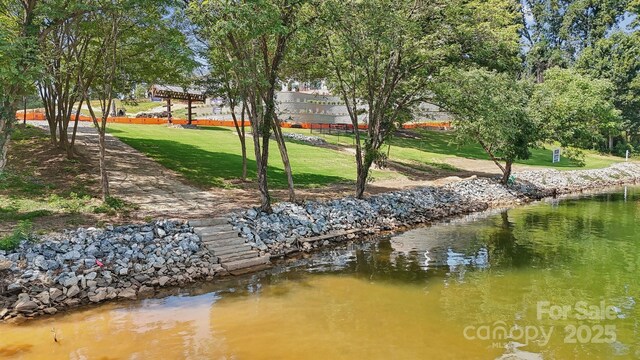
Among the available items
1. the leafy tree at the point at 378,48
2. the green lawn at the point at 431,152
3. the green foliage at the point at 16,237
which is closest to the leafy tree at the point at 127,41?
the green foliage at the point at 16,237

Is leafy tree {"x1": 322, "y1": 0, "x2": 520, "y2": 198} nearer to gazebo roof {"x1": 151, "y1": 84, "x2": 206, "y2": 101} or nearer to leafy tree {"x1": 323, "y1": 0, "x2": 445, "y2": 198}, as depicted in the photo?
leafy tree {"x1": 323, "y1": 0, "x2": 445, "y2": 198}

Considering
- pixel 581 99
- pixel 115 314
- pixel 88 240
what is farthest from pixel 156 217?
pixel 581 99

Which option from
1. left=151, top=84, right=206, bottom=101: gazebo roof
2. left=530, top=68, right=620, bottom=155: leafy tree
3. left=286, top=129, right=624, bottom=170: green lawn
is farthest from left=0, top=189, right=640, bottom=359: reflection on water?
left=151, top=84, right=206, bottom=101: gazebo roof

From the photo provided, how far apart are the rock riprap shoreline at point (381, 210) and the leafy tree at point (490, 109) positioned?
8.99 feet

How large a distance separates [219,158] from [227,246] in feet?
46.2

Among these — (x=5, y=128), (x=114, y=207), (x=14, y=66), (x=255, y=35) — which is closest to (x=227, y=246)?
(x=114, y=207)

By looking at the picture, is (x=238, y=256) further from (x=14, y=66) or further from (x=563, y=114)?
(x=563, y=114)

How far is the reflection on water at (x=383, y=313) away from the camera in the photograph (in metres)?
8.80

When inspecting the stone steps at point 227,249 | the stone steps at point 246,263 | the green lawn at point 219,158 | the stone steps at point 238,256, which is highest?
the green lawn at point 219,158

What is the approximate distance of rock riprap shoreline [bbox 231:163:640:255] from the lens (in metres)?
15.8

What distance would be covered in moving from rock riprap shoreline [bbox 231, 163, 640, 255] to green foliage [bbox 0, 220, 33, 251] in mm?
5857

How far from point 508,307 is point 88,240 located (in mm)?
11058

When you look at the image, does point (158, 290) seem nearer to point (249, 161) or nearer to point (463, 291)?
point (463, 291)

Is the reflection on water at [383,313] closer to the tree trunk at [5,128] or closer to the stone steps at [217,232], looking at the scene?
the stone steps at [217,232]
